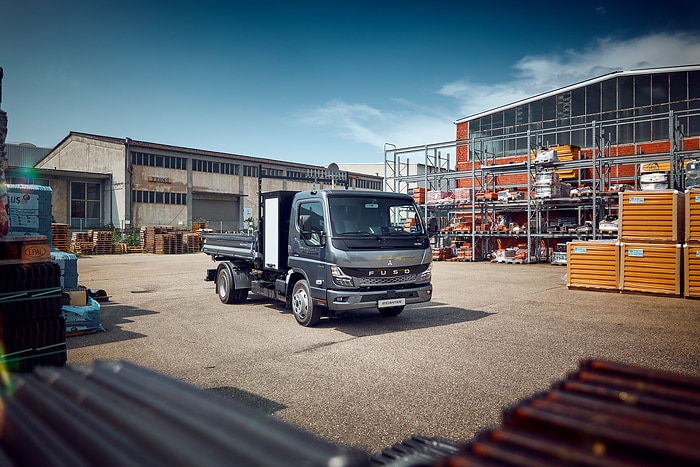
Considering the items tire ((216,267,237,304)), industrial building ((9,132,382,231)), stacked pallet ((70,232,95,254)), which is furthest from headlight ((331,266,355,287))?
stacked pallet ((70,232,95,254))

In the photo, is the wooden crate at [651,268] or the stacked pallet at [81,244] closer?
the wooden crate at [651,268]

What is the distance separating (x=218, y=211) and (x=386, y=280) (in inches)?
1598

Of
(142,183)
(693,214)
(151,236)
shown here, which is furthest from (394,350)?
(142,183)

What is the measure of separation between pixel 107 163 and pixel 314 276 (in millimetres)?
37656

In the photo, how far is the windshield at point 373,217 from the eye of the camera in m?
8.39

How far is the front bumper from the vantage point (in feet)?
25.9

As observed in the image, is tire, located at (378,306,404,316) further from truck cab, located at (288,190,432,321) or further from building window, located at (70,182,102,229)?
building window, located at (70,182,102,229)

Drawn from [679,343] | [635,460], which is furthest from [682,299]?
[635,460]

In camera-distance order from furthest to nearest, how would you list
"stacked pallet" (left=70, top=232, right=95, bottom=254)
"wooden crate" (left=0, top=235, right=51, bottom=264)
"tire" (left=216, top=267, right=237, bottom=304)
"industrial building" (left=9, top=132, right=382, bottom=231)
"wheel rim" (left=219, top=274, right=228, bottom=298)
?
"industrial building" (left=9, top=132, right=382, bottom=231), "stacked pallet" (left=70, top=232, right=95, bottom=254), "wheel rim" (left=219, top=274, right=228, bottom=298), "tire" (left=216, top=267, right=237, bottom=304), "wooden crate" (left=0, top=235, right=51, bottom=264)

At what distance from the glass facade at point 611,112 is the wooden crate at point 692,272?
12.6 m

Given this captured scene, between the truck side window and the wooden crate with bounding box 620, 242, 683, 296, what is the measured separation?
873 cm

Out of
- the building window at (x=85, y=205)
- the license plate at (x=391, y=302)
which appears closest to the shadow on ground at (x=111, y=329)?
the license plate at (x=391, y=302)

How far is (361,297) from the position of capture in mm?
8023

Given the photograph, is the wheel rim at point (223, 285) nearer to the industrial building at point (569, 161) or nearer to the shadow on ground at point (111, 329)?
the shadow on ground at point (111, 329)
